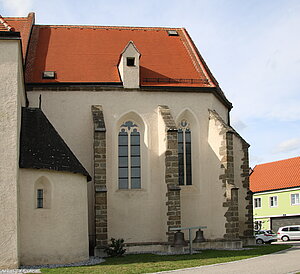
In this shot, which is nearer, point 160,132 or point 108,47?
point 160,132

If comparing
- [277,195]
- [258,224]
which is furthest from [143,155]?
[277,195]

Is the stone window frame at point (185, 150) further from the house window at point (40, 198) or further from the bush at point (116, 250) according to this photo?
the house window at point (40, 198)

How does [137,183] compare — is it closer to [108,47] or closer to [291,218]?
[108,47]

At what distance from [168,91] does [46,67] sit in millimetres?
6313

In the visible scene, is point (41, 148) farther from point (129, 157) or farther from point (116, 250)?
point (129, 157)

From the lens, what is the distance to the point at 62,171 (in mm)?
19156

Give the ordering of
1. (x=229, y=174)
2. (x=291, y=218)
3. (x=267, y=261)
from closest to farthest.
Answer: (x=267, y=261)
(x=229, y=174)
(x=291, y=218)

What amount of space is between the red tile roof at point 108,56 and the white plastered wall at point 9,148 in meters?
6.44

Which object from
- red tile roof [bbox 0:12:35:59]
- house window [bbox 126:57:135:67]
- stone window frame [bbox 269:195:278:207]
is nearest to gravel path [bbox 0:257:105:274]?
house window [bbox 126:57:135:67]

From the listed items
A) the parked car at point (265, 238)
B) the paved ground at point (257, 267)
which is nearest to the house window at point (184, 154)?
the paved ground at point (257, 267)

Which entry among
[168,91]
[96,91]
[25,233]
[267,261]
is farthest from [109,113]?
[267,261]

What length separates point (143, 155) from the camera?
2511 centimetres

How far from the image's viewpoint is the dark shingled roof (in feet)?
61.5

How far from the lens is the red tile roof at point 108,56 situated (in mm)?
25688
